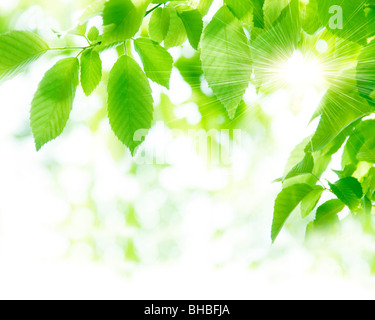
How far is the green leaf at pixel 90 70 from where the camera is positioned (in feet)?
1.14

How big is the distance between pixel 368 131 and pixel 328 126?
0.58 ft

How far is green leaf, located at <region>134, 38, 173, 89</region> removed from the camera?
37 centimetres

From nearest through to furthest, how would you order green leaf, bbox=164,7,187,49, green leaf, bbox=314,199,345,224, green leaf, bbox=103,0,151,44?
green leaf, bbox=103,0,151,44, green leaf, bbox=164,7,187,49, green leaf, bbox=314,199,345,224

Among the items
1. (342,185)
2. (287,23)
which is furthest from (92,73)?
(342,185)

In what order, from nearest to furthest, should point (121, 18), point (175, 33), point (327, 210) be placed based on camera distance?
point (121, 18) < point (175, 33) < point (327, 210)

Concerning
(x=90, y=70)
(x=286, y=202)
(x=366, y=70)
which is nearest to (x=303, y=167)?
(x=286, y=202)

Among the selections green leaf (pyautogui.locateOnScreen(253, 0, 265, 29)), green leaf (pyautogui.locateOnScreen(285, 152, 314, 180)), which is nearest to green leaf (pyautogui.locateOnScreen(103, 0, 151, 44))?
green leaf (pyautogui.locateOnScreen(253, 0, 265, 29))

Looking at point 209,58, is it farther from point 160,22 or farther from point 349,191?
point 349,191

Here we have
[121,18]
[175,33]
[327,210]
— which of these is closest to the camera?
[121,18]

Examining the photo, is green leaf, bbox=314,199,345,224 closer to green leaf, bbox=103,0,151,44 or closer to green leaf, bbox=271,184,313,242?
green leaf, bbox=271,184,313,242

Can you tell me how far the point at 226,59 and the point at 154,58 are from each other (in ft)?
0.27

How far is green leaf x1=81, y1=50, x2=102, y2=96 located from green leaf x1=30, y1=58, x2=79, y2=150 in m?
0.03

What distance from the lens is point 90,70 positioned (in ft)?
1.16

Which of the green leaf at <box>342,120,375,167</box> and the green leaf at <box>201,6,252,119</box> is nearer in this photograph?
the green leaf at <box>201,6,252,119</box>
